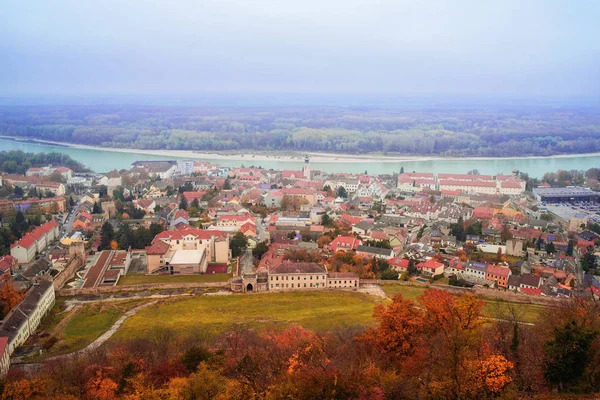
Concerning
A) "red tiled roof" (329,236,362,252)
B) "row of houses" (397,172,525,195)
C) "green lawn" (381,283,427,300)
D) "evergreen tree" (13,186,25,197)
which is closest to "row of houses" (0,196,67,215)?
"evergreen tree" (13,186,25,197)

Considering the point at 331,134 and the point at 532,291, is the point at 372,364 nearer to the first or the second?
the point at 532,291

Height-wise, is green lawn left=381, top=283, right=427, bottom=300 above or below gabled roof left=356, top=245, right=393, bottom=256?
below

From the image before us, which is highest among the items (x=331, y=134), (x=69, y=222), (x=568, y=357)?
(x=568, y=357)

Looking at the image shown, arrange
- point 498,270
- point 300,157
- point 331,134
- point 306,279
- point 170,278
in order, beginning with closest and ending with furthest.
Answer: point 306,279, point 498,270, point 170,278, point 300,157, point 331,134

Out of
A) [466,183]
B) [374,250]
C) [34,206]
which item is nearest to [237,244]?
[374,250]

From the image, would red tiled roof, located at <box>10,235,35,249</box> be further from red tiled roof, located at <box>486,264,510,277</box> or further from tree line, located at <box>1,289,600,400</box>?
red tiled roof, located at <box>486,264,510,277</box>

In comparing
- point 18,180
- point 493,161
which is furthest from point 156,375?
point 493,161

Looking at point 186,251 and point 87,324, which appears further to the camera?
point 186,251
